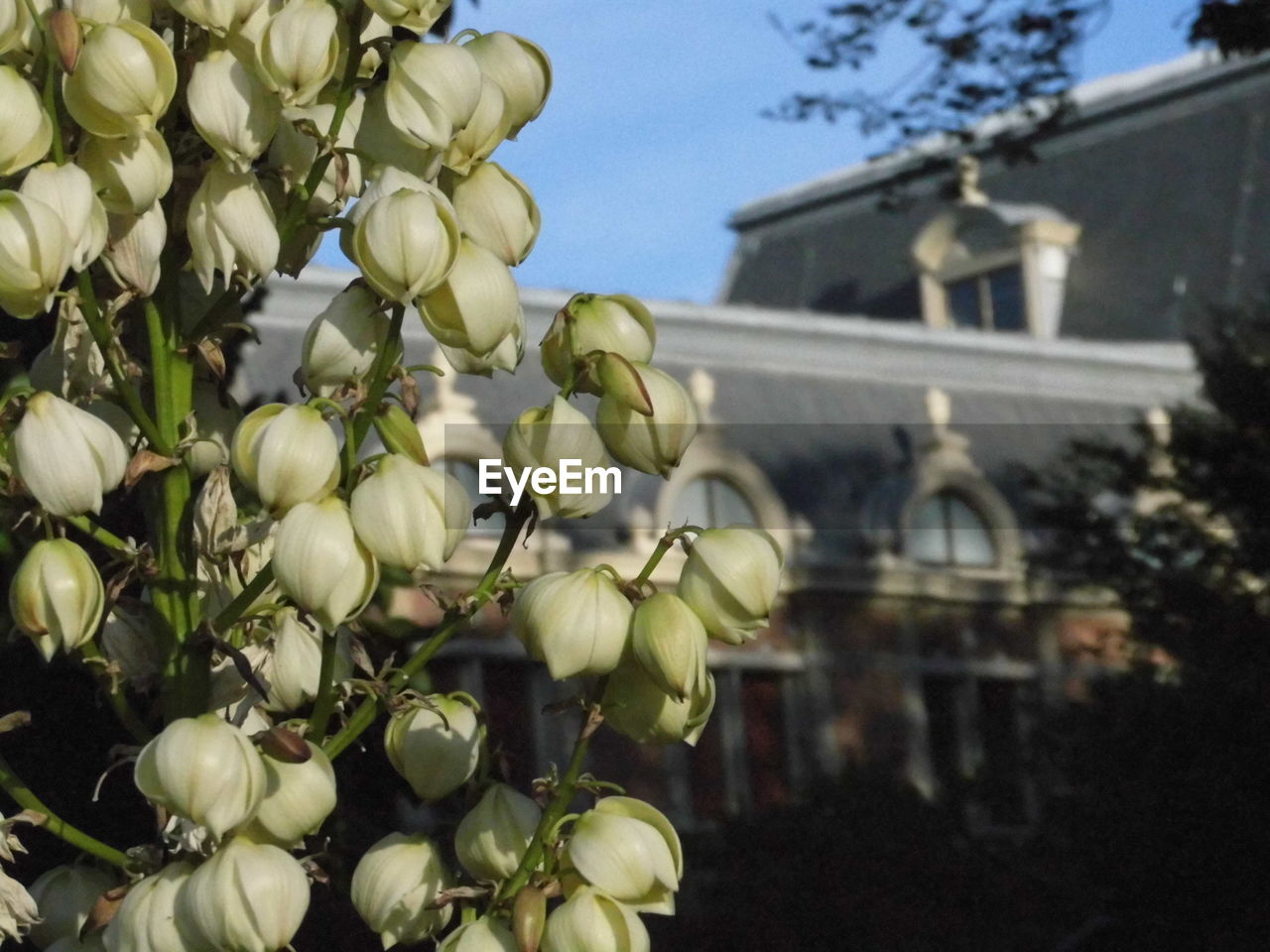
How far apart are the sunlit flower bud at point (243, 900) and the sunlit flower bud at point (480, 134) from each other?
0.51m

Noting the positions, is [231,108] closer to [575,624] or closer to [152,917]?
[575,624]

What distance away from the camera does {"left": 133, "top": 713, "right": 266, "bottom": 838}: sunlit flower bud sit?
1.27 m

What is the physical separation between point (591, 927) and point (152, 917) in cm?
29

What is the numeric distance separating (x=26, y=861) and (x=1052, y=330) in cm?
1547

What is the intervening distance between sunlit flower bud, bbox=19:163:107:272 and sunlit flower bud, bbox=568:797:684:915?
53 cm

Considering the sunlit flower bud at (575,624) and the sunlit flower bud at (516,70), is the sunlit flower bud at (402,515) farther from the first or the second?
the sunlit flower bud at (516,70)

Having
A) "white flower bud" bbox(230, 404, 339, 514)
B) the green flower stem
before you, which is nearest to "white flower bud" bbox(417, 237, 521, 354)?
"white flower bud" bbox(230, 404, 339, 514)

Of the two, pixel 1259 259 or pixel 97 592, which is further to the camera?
pixel 1259 259

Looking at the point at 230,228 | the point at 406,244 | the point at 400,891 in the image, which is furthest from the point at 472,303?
the point at 400,891

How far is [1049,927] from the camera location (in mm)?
9250

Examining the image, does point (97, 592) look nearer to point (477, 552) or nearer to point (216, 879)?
point (216, 879)

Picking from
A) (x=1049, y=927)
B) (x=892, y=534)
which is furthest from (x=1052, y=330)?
(x=1049, y=927)

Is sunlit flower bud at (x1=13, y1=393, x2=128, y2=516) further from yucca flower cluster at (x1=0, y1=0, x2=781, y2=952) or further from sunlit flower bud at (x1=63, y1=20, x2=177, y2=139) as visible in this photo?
sunlit flower bud at (x1=63, y1=20, x2=177, y2=139)

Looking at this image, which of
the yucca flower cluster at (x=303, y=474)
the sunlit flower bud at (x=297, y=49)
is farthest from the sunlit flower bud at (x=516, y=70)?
the sunlit flower bud at (x=297, y=49)
